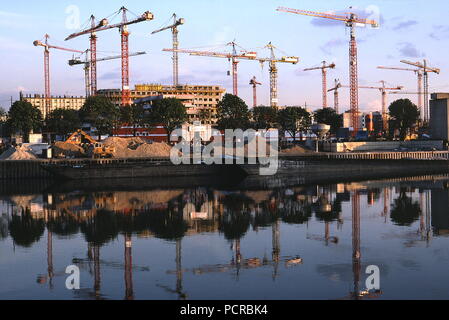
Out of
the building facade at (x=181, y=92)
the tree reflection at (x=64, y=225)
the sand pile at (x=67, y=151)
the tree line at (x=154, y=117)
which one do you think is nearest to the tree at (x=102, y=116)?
the tree line at (x=154, y=117)

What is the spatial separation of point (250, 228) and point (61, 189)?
36319 mm

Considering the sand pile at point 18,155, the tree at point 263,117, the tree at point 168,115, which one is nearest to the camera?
the sand pile at point 18,155

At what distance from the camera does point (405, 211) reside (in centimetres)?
4578

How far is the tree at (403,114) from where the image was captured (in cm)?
14450

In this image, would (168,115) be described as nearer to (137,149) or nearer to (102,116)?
(102,116)

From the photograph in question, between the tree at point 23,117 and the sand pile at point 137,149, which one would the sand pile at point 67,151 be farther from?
the tree at point 23,117

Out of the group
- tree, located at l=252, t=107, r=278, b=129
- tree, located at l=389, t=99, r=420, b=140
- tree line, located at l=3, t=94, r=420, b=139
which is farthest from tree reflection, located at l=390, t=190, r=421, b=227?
tree, located at l=389, t=99, r=420, b=140

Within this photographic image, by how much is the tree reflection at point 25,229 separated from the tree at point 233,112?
84042mm

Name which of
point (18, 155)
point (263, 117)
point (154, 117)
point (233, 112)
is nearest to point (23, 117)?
point (154, 117)

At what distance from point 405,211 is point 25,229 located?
32702mm

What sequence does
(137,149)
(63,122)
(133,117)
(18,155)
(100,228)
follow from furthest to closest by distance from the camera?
(63,122)
(133,117)
(137,149)
(18,155)
(100,228)

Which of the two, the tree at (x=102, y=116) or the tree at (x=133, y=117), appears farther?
the tree at (x=133, y=117)

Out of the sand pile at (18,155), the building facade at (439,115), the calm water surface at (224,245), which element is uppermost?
the building facade at (439,115)

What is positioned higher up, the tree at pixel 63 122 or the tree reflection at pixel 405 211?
the tree at pixel 63 122
